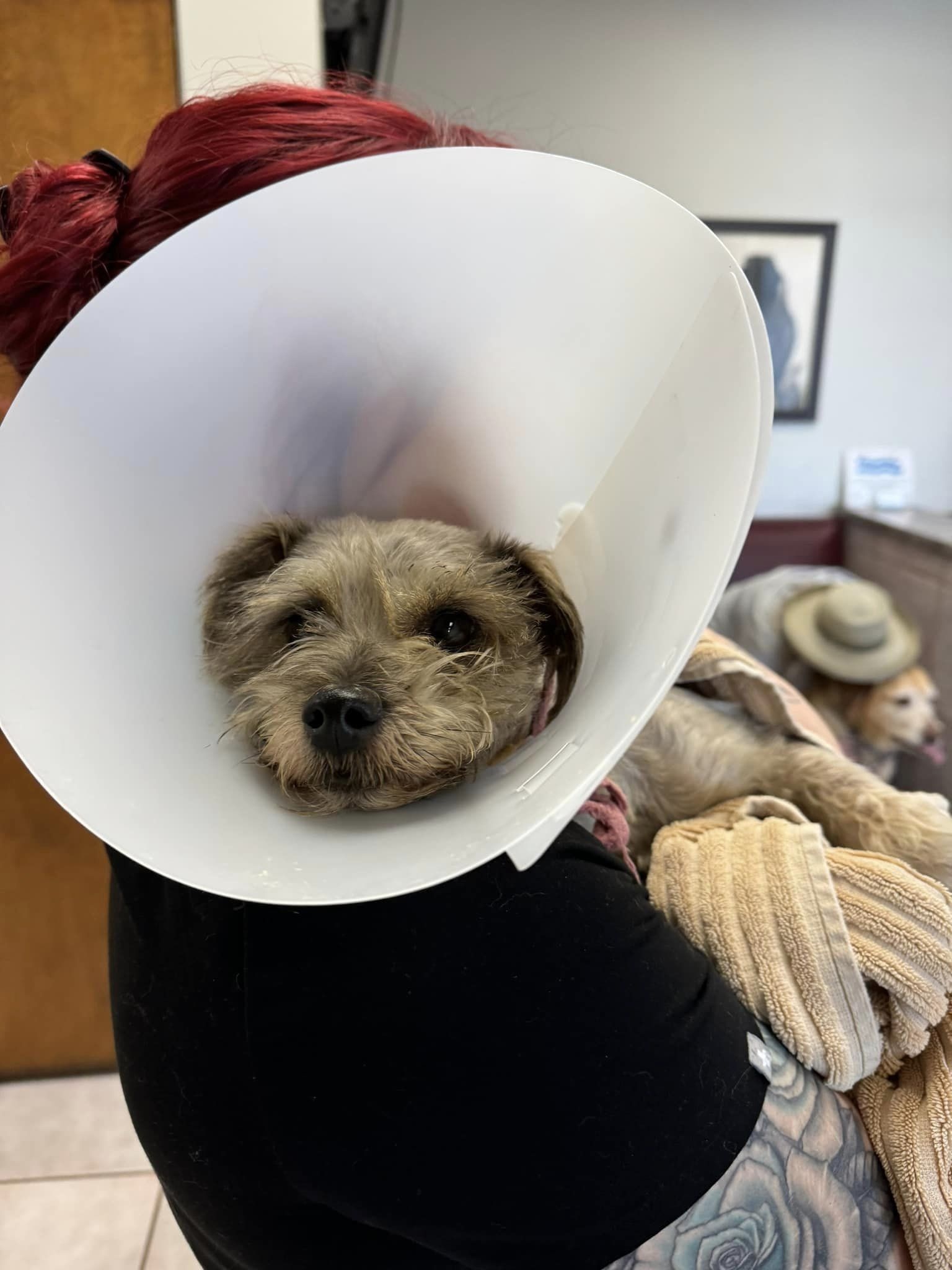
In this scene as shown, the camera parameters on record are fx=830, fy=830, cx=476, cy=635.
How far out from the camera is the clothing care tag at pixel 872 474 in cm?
312

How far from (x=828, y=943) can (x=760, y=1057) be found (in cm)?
10

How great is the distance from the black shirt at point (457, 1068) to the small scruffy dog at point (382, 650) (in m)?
0.11

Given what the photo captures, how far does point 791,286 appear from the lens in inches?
115

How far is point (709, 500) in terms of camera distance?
16.8 inches

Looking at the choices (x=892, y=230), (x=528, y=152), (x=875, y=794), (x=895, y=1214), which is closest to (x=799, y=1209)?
(x=895, y=1214)

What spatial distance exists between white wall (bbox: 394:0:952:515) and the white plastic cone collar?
7.46ft

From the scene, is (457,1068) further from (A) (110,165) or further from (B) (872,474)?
(B) (872,474)

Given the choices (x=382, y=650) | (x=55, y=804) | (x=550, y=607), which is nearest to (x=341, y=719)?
(x=382, y=650)

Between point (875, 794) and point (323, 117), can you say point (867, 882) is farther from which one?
point (323, 117)

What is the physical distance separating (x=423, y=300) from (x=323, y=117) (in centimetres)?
13

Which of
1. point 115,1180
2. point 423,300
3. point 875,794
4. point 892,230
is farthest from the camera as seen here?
point 892,230

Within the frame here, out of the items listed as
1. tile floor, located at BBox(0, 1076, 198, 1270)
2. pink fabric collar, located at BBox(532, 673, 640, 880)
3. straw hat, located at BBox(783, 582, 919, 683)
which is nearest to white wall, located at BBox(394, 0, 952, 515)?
straw hat, located at BBox(783, 582, 919, 683)

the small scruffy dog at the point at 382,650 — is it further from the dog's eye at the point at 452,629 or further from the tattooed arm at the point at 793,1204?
the tattooed arm at the point at 793,1204

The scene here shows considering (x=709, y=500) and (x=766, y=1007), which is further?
(x=766, y=1007)
